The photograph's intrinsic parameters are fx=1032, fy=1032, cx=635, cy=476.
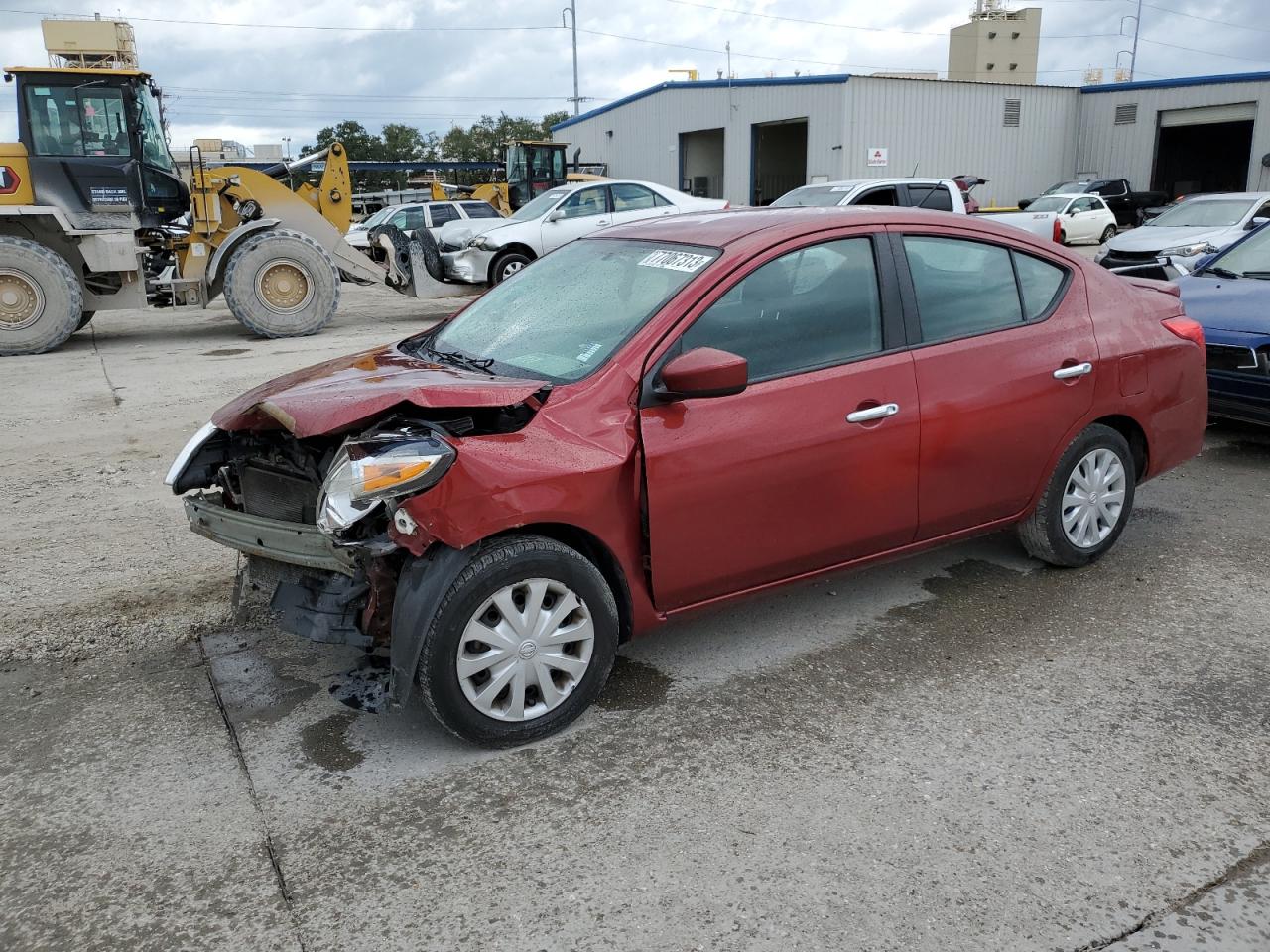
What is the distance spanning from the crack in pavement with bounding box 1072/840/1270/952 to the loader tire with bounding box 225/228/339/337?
1212 centimetres

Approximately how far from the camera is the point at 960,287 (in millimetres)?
4219

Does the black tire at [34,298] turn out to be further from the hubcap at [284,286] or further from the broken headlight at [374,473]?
the broken headlight at [374,473]

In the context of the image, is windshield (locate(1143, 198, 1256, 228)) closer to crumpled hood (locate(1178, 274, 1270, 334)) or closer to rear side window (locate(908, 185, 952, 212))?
rear side window (locate(908, 185, 952, 212))

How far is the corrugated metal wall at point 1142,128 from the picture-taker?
3294 centimetres

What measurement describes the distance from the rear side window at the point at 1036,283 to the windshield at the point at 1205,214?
1391 centimetres

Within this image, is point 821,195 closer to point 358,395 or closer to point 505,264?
point 505,264

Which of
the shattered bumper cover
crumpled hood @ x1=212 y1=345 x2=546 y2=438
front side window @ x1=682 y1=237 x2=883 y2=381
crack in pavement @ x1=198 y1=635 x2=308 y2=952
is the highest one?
front side window @ x1=682 y1=237 x2=883 y2=381

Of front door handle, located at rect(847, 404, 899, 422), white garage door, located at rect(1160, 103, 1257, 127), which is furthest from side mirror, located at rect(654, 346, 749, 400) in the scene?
white garage door, located at rect(1160, 103, 1257, 127)

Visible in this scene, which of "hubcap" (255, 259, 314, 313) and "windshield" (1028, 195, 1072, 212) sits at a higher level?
"windshield" (1028, 195, 1072, 212)

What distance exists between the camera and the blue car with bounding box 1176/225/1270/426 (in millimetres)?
6176

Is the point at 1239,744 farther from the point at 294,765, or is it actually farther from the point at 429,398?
the point at 294,765

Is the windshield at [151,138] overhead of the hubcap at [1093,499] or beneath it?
overhead

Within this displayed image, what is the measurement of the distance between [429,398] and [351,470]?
1.06 ft

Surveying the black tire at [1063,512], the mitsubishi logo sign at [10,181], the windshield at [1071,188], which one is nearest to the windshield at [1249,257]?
the black tire at [1063,512]
